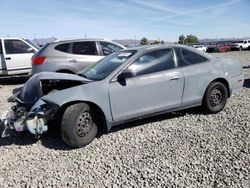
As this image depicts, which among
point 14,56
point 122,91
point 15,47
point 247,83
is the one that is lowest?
point 247,83

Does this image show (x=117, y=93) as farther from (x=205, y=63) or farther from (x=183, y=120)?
(x=205, y=63)

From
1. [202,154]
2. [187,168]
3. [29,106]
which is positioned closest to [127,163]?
[187,168]

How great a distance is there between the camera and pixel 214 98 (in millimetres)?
5742

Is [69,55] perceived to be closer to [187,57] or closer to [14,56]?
[14,56]

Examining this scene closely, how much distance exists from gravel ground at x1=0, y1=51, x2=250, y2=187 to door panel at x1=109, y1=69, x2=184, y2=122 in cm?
37

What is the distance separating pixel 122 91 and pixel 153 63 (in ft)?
2.79

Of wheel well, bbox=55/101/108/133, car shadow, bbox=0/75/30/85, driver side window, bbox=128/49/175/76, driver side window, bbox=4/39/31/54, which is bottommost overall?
car shadow, bbox=0/75/30/85

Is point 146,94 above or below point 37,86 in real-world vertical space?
below

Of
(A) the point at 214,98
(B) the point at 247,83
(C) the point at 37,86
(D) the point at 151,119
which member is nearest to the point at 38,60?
(C) the point at 37,86

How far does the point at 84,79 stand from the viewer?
190 inches

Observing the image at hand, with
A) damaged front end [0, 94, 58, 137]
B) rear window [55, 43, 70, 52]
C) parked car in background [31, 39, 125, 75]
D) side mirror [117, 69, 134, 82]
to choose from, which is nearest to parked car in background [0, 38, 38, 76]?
parked car in background [31, 39, 125, 75]

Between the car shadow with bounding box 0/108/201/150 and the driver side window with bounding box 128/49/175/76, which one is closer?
the car shadow with bounding box 0/108/201/150

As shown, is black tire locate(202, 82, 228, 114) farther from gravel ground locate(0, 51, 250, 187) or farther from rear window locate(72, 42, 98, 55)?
rear window locate(72, 42, 98, 55)

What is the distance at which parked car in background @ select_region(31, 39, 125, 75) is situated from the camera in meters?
8.76
